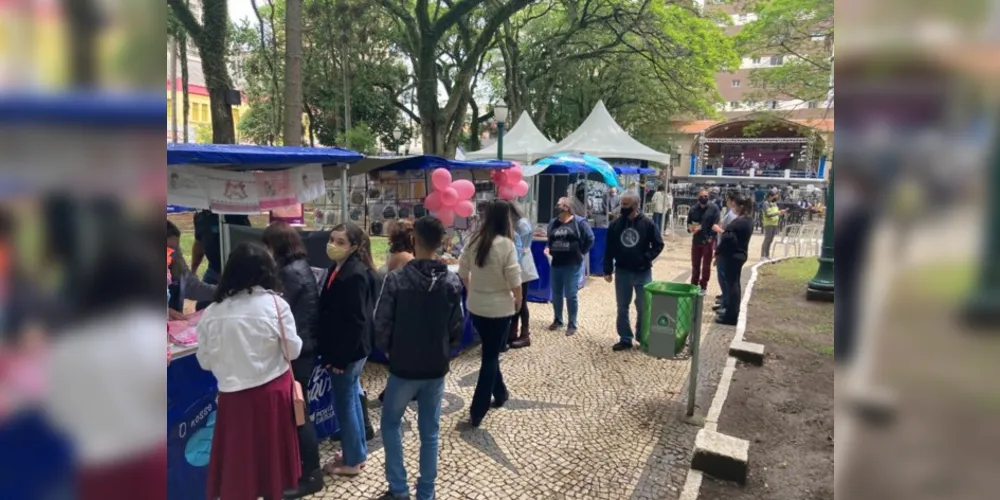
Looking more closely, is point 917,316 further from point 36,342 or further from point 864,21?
point 36,342

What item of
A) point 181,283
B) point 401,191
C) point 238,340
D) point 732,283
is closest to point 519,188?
point 401,191

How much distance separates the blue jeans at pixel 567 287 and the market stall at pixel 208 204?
2.71 m

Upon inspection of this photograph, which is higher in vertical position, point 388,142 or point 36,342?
point 388,142

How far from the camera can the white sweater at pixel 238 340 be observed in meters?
2.55

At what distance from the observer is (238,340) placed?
8.38 feet

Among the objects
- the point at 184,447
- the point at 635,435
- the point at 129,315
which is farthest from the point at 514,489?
the point at 129,315

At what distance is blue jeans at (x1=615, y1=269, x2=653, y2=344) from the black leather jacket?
3671 mm

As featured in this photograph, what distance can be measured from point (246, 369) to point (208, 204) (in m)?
2.37

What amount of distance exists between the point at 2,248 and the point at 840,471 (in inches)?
41.9

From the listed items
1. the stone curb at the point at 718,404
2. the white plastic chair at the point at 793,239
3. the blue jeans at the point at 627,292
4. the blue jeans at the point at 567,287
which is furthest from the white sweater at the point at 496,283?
the white plastic chair at the point at 793,239

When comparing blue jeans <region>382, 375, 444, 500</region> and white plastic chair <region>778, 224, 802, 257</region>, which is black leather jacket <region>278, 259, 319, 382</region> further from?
white plastic chair <region>778, 224, 802, 257</region>

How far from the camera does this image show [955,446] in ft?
2.09

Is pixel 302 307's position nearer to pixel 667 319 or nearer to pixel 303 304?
pixel 303 304

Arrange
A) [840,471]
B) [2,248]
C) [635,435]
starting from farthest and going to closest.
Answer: [635,435] → [840,471] → [2,248]
